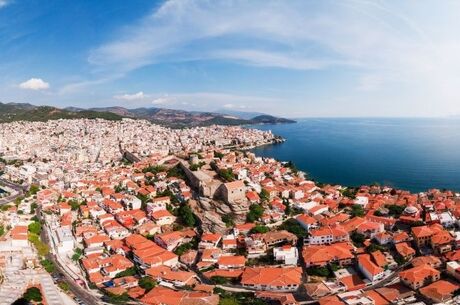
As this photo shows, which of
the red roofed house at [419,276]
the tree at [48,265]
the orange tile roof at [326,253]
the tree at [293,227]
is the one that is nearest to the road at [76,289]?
the tree at [48,265]

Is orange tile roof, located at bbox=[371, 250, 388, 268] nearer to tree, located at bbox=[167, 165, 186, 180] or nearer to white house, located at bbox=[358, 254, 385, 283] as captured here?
white house, located at bbox=[358, 254, 385, 283]

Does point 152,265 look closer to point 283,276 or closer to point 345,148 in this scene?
point 283,276

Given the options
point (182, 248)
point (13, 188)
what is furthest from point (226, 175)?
point (13, 188)

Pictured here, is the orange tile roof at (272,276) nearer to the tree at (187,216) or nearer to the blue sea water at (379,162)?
the tree at (187,216)

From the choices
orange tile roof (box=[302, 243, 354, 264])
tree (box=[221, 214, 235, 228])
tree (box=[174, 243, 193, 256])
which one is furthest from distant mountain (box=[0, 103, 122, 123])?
orange tile roof (box=[302, 243, 354, 264])

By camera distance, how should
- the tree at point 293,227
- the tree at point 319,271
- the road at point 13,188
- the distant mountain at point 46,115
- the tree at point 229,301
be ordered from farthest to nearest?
the distant mountain at point 46,115, the road at point 13,188, the tree at point 293,227, the tree at point 319,271, the tree at point 229,301
